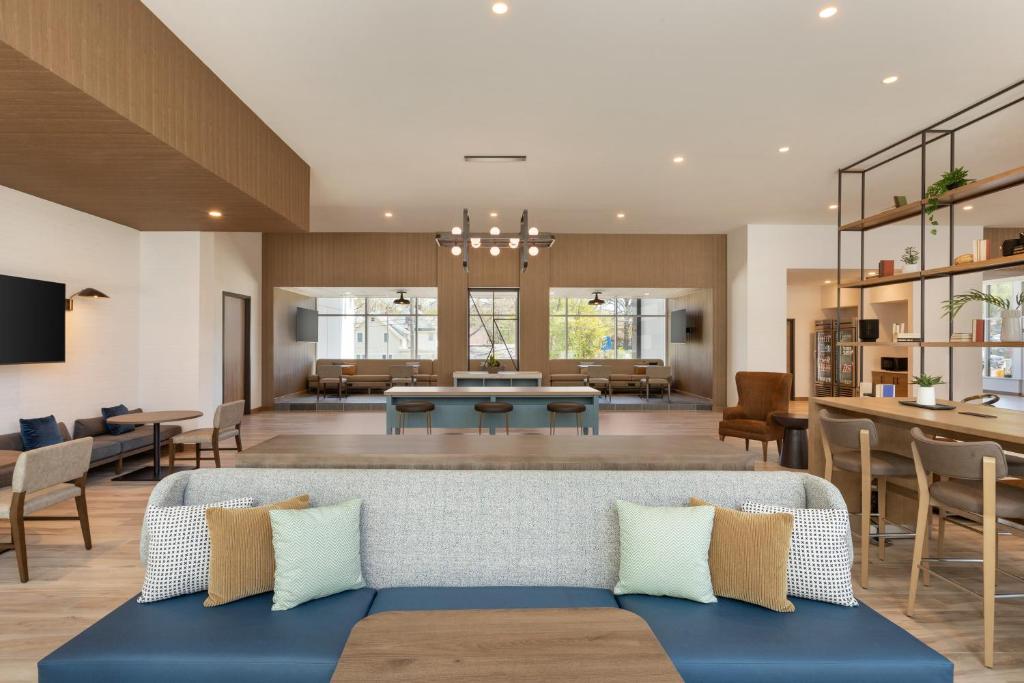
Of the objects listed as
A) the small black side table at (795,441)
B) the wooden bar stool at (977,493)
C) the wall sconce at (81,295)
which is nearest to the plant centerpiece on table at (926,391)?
the wooden bar stool at (977,493)

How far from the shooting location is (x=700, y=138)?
546cm

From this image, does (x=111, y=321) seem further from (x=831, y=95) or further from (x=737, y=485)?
(x=831, y=95)

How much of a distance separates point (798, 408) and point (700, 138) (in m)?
7.01

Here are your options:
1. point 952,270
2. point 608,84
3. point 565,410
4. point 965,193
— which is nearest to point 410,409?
point 565,410

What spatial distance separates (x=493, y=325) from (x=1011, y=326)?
8050 mm

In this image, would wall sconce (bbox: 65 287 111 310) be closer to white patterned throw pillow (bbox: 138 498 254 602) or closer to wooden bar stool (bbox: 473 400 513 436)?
wooden bar stool (bbox: 473 400 513 436)

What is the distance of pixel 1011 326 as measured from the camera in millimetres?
3828

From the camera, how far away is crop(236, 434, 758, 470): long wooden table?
103 inches

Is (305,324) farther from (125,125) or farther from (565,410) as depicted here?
(125,125)

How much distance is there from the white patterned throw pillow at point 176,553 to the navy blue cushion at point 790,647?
65.3 inches

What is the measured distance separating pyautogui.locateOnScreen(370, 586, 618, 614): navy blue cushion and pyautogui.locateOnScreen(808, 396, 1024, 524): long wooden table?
2.35 meters

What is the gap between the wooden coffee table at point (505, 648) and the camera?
1.34 metres

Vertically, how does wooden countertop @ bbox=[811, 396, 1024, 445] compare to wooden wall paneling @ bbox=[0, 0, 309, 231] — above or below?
below

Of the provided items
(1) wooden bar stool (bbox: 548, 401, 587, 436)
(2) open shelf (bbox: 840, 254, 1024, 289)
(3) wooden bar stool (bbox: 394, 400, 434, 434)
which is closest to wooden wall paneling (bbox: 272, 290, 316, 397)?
(3) wooden bar stool (bbox: 394, 400, 434, 434)
